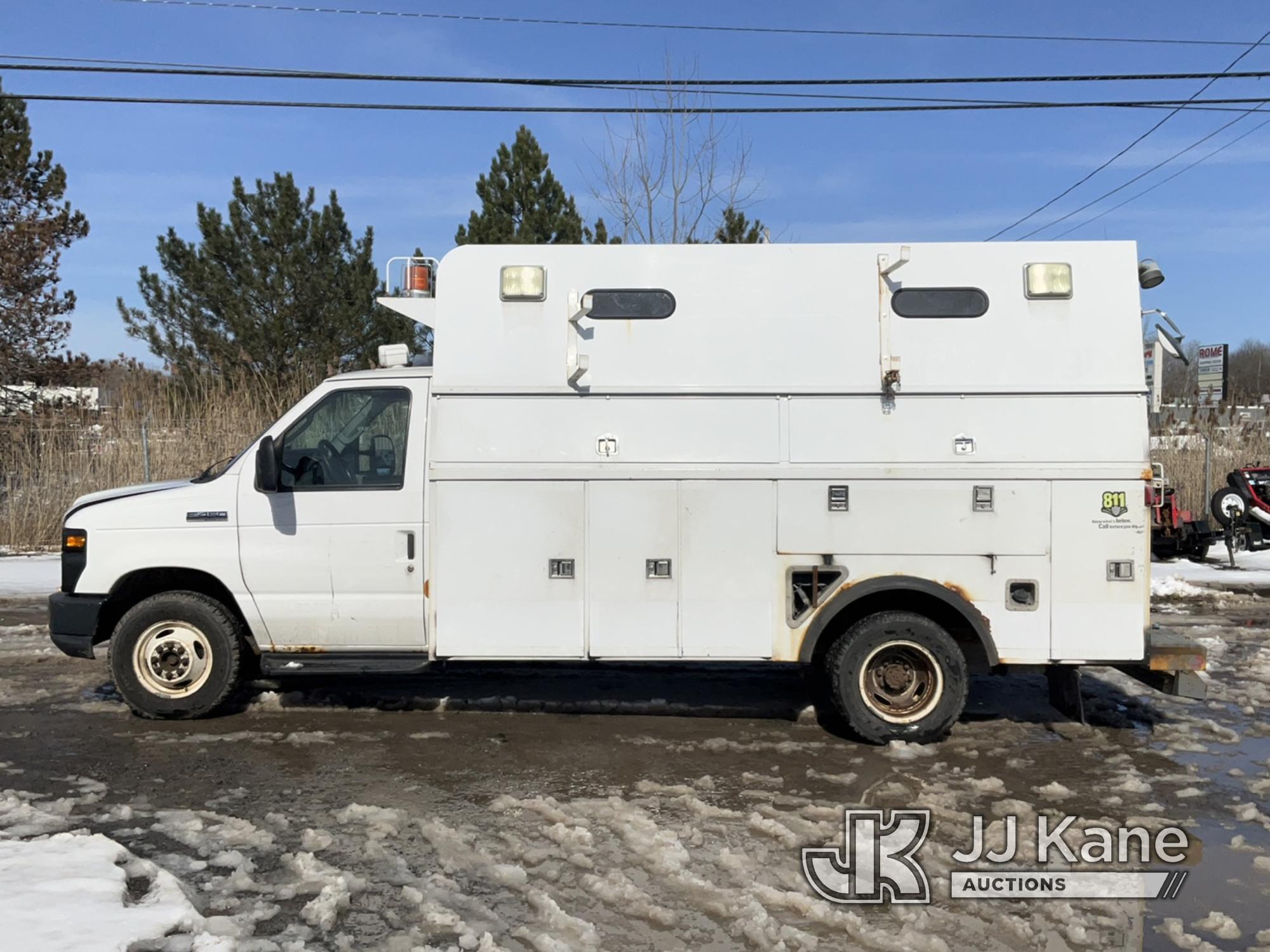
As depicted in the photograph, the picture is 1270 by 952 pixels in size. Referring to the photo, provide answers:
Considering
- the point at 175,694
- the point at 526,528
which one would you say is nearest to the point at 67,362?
the point at 175,694

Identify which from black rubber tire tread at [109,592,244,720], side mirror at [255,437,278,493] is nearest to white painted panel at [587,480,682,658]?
side mirror at [255,437,278,493]

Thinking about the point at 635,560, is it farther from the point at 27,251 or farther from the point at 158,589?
the point at 27,251

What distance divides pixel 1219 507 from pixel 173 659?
14.8 m

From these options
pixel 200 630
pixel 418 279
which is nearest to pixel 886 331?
pixel 418 279

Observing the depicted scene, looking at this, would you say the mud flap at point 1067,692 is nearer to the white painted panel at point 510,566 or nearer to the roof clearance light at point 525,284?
the white painted panel at point 510,566

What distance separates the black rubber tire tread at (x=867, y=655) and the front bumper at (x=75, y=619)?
4718 millimetres

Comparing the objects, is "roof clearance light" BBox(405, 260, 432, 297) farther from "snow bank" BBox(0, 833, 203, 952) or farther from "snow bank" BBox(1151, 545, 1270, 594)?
"snow bank" BBox(1151, 545, 1270, 594)

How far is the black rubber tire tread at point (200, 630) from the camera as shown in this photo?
6.60 meters

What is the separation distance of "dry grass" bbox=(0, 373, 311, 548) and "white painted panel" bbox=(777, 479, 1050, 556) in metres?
12.8

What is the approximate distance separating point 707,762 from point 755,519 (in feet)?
4.84

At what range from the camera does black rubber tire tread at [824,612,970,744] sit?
244 inches

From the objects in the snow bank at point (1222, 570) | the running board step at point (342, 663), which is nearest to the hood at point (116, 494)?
the running board step at point (342, 663)

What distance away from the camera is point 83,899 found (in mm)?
4094

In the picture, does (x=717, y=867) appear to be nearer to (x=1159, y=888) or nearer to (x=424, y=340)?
(x=1159, y=888)
